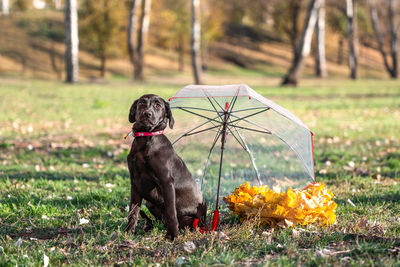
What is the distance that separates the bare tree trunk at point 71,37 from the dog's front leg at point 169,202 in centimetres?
1959

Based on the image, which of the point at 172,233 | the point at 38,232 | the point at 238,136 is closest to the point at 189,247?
the point at 172,233

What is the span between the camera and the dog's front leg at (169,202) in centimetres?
388

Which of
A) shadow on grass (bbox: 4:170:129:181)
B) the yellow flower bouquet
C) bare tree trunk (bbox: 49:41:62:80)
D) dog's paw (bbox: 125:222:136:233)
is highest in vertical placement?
bare tree trunk (bbox: 49:41:62:80)

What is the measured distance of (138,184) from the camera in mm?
4047

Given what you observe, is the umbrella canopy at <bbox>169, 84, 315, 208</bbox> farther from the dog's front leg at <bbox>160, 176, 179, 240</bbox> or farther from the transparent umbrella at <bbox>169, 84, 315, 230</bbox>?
the dog's front leg at <bbox>160, 176, 179, 240</bbox>

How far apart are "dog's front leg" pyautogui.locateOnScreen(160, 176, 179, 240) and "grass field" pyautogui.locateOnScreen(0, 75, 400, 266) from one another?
0.15 metres

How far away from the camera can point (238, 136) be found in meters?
5.06

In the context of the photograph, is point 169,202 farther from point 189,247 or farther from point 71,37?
point 71,37

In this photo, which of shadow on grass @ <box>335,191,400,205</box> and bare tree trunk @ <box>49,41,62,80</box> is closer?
shadow on grass @ <box>335,191,400,205</box>

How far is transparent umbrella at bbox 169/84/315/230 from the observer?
4543 millimetres

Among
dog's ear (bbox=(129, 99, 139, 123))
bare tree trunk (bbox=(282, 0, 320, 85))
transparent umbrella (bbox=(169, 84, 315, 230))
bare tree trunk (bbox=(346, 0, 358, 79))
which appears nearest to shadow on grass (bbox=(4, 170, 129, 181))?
transparent umbrella (bbox=(169, 84, 315, 230))

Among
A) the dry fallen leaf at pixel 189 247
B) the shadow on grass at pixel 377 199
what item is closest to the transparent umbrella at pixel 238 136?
the dry fallen leaf at pixel 189 247

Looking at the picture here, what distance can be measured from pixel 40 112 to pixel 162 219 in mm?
9801

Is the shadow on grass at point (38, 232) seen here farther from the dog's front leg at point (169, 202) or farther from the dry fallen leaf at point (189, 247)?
the dry fallen leaf at point (189, 247)
